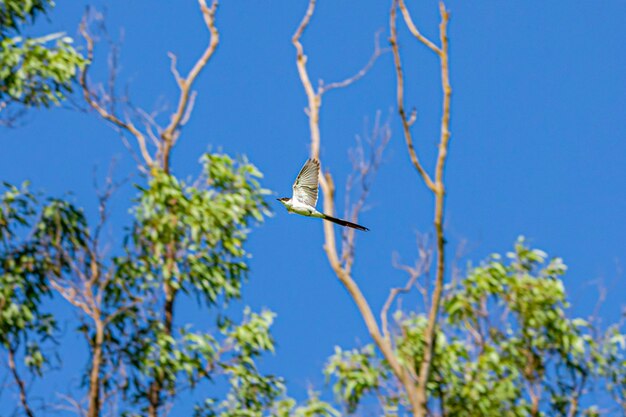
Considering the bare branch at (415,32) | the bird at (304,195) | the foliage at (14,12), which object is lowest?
the bird at (304,195)

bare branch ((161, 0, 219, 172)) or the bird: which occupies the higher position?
bare branch ((161, 0, 219, 172))

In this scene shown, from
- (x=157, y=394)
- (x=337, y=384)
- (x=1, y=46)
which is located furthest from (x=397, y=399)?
(x=1, y=46)

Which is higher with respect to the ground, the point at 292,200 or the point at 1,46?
the point at 1,46

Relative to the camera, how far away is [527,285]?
37.2 feet

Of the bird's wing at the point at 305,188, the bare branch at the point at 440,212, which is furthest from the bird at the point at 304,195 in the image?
the bare branch at the point at 440,212

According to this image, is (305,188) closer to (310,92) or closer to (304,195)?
(304,195)

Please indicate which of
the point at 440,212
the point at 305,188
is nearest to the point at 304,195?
the point at 305,188

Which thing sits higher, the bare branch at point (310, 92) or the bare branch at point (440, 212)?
the bare branch at point (310, 92)

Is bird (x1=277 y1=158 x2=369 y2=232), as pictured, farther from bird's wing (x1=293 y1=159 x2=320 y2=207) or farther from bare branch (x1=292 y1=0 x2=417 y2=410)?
bare branch (x1=292 y1=0 x2=417 y2=410)

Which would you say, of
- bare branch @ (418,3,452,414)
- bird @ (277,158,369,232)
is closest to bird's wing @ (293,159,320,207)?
bird @ (277,158,369,232)

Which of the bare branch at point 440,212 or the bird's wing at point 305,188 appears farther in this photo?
the bare branch at point 440,212

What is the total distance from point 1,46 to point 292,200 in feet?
21.4

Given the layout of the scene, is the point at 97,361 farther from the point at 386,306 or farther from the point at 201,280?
the point at 386,306

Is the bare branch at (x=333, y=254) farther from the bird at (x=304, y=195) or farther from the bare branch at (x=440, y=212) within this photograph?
the bird at (x=304, y=195)
